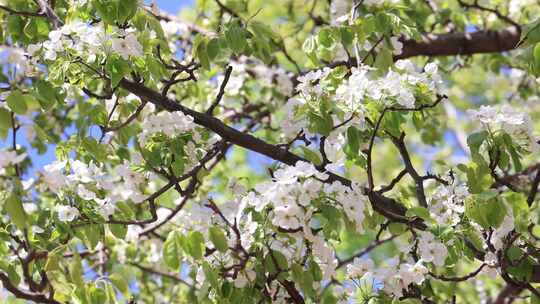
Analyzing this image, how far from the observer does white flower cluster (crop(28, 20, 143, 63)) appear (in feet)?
7.19

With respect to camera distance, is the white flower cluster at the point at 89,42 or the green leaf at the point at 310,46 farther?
the green leaf at the point at 310,46

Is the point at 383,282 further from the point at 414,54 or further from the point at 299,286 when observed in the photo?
the point at 414,54

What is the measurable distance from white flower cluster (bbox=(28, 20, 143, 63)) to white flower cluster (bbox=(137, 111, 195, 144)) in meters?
0.20

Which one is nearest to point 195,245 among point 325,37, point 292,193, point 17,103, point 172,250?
point 172,250

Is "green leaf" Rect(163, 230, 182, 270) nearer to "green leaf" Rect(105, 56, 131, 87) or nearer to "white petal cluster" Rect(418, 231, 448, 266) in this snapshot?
"green leaf" Rect(105, 56, 131, 87)

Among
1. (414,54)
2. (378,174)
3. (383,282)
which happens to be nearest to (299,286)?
(383,282)

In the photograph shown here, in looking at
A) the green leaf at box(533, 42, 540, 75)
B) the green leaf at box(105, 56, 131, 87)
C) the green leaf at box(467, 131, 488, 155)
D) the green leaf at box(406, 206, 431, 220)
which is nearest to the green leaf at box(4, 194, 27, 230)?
the green leaf at box(105, 56, 131, 87)

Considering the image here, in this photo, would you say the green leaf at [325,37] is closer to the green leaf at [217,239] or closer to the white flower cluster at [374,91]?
the white flower cluster at [374,91]

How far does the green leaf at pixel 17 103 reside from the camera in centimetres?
195

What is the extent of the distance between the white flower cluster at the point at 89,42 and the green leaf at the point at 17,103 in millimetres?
258

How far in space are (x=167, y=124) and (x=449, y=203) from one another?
0.79m

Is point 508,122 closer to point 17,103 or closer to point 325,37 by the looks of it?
point 325,37

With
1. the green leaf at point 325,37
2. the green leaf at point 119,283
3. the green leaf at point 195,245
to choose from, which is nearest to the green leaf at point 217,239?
the green leaf at point 195,245

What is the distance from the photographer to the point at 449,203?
2.20m
